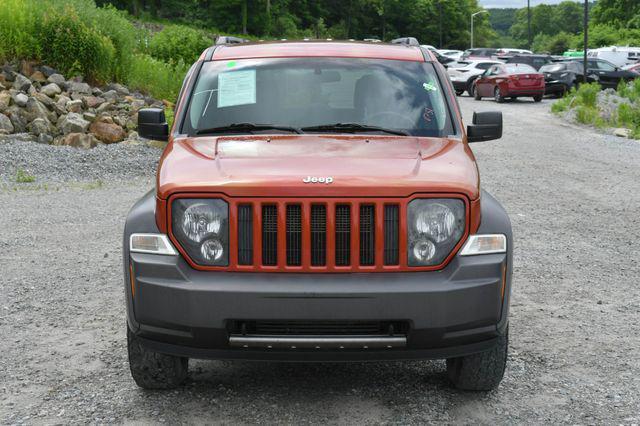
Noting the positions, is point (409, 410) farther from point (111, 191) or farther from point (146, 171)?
point (146, 171)

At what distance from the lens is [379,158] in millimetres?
4656

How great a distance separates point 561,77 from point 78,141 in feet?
79.6

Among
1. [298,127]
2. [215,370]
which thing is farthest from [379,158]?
[215,370]

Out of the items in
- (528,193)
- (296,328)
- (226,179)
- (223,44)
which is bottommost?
(528,193)

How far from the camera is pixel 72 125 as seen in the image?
16859 mm

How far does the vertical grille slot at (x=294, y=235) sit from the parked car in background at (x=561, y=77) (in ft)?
108

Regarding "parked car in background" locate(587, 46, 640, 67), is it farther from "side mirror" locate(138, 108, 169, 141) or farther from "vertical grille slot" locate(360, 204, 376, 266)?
"vertical grille slot" locate(360, 204, 376, 266)

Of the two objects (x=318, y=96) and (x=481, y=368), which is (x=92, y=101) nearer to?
(x=318, y=96)

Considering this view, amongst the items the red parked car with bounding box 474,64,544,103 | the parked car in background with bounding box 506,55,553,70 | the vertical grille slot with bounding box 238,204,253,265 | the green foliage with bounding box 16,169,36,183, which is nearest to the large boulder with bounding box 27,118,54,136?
the green foliage with bounding box 16,169,36,183

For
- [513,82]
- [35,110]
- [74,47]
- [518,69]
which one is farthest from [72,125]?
[518,69]

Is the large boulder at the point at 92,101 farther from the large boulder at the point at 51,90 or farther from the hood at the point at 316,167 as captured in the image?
the hood at the point at 316,167

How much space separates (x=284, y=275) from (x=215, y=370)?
128cm

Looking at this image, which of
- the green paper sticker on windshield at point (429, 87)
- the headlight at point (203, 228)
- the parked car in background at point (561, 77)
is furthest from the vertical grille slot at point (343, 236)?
the parked car in background at point (561, 77)

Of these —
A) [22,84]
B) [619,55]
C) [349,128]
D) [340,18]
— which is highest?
[340,18]
